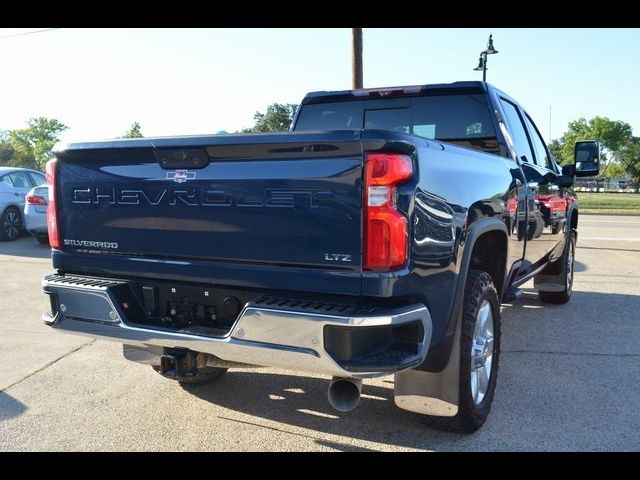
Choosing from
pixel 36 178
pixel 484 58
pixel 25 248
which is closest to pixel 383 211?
pixel 25 248

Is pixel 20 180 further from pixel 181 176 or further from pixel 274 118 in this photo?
pixel 274 118

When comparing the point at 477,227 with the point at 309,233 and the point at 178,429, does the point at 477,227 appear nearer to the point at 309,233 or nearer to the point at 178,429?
the point at 309,233

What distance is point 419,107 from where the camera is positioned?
4.63 m

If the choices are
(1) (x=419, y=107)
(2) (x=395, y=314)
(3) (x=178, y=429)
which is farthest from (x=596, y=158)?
(3) (x=178, y=429)

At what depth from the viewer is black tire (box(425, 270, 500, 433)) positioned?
118 inches

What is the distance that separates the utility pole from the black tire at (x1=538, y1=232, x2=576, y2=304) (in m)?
6.42

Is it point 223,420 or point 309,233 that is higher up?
point 309,233

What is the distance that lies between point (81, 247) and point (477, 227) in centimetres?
225

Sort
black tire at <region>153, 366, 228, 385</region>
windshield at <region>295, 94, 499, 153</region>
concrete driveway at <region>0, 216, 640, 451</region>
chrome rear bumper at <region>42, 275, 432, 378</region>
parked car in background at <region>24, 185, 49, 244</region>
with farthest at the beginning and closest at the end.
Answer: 1. parked car in background at <region>24, 185, 49, 244</region>
2. windshield at <region>295, 94, 499, 153</region>
3. black tire at <region>153, 366, 228, 385</region>
4. concrete driveway at <region>0, 216, 640, 451</region>
5. chrome rear bumper at <region>42, 275, 432, 378</region>

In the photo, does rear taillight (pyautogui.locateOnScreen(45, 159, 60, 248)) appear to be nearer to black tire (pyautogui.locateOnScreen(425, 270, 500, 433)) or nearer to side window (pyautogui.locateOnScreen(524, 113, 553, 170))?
black tire (pyautogui.locateOnScreen(425, 270, 500, 433))

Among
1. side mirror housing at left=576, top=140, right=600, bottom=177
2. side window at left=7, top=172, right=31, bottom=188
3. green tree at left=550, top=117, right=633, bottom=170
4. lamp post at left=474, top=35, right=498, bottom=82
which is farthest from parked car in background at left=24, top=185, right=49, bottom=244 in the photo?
green tree at left=550, top=117, right=633, bottom=170

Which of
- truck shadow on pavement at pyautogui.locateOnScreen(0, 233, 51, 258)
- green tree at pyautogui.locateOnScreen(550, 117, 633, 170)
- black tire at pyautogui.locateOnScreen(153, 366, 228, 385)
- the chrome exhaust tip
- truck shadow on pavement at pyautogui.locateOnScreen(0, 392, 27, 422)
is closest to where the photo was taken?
the chrome exhaust tip

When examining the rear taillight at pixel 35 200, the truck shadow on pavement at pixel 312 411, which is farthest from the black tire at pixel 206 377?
the rear taillight at pixel 35 200

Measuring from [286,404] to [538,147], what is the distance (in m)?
3.60
